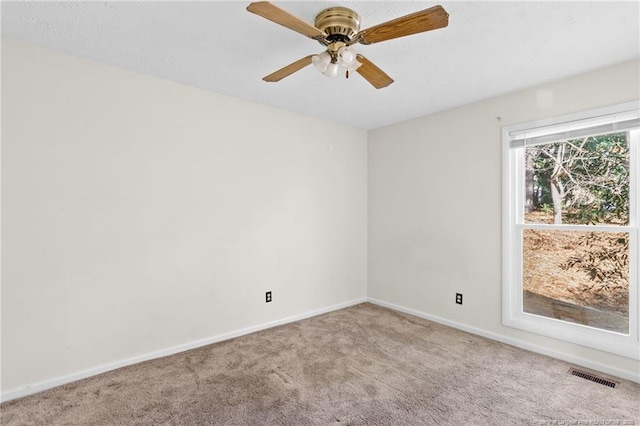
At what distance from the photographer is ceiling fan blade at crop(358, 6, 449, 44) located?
1430 millimetres

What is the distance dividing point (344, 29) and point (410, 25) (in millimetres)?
396

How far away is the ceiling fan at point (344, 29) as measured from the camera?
1454 mm

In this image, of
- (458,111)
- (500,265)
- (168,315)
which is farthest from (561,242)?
(168,315)

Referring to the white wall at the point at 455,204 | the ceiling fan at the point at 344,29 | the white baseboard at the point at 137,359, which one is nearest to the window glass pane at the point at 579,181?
the white wall at the point at 455,204

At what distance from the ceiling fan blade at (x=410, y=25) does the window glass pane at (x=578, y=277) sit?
7.38ft

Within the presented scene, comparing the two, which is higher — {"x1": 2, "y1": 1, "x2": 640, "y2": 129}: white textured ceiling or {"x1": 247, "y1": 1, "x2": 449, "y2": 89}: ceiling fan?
{"x1": 2, "y1": 1, "x2": 640, "y2": 129}: white textured ceiling

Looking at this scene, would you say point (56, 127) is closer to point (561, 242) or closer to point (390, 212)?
point (390, 212)

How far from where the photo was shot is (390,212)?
4070 mm

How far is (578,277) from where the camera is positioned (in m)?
2.70

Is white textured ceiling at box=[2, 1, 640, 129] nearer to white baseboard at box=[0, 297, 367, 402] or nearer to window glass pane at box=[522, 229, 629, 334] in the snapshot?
window glass pane at box=[522, 229, 629, 334]

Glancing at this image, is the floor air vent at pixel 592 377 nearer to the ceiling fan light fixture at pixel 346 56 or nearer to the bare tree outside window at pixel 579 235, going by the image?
the bare tree outside window at pixel 579 235

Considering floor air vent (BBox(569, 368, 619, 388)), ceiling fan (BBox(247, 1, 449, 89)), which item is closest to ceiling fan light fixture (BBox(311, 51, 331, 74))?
ceiling fan (BBox(247, 1, 449, 89))

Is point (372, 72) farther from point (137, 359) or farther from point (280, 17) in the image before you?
point (137, 359)

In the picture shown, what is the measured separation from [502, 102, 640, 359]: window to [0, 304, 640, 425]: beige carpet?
1.26 ft
